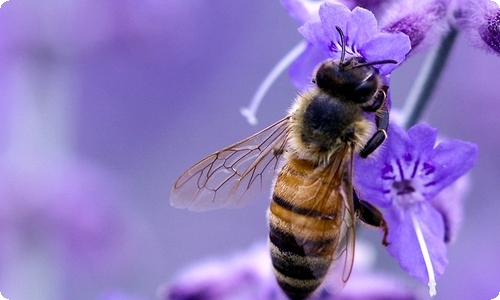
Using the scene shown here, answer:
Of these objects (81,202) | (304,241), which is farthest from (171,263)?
(304,241)

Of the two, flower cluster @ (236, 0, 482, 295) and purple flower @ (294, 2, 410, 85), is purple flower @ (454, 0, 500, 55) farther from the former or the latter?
purple flower @ (294, 2, 410, 85)

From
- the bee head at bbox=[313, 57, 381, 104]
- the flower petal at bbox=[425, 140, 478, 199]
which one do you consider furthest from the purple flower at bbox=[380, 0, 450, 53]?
the flower petal at bbox=[425, 140, 478, 199]

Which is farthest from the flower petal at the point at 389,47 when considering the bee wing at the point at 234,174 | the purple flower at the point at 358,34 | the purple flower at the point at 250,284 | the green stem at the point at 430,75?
the purple flower at the point at 250,284

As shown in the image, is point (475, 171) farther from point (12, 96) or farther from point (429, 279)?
point (429, 279)

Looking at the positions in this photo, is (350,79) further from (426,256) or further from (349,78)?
(426,256)

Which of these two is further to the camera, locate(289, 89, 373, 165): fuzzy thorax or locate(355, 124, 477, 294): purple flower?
locate(289, 89, 373, 165): fuzzy thorax

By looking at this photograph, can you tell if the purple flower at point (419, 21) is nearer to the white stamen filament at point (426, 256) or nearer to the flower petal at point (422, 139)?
the flower petal at point (422, 139)

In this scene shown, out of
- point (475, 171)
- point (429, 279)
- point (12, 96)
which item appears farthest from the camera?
point (475, 171)

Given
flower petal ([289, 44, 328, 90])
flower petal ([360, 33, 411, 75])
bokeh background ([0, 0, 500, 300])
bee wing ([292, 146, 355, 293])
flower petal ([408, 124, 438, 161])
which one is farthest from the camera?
bokeh background ([0, 0, 500, 300])
